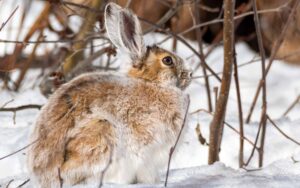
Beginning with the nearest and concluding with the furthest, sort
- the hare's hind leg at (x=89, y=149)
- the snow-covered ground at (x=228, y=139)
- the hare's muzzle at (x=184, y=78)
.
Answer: the hare's hind leg at (x=89, y=149), the snow-covered ground at (x=228, y=139), the hare's muzzle at (x=184, y=78)

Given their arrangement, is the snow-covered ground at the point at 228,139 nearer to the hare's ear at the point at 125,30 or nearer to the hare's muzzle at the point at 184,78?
the hare's muzzle at the point at 184,78

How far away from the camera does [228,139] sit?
5660 millimetres

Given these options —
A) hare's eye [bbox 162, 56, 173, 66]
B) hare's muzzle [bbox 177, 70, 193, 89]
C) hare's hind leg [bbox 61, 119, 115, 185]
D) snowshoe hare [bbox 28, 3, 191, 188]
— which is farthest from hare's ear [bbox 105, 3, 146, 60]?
hare's hind leg [bbox 61, 119, 115, 185]

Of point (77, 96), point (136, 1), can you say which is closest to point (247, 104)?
point (136, 1)

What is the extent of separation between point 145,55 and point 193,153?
148 centimetres

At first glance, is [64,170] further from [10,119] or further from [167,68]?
[10,119]

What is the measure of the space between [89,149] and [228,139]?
86.1 inches

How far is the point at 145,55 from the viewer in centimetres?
413

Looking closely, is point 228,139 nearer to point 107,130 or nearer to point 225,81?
point 225,81

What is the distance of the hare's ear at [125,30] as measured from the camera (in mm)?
4047

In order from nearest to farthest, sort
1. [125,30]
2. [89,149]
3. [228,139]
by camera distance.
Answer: [89,149] → [125,30] → [228,139]

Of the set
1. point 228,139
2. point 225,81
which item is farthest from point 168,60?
point 228,139

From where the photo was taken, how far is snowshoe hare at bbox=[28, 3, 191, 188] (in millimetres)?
3666

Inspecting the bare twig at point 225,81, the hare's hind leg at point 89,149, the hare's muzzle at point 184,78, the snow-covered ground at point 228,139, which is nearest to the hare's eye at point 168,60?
the hare's muzzle at point 184,78
